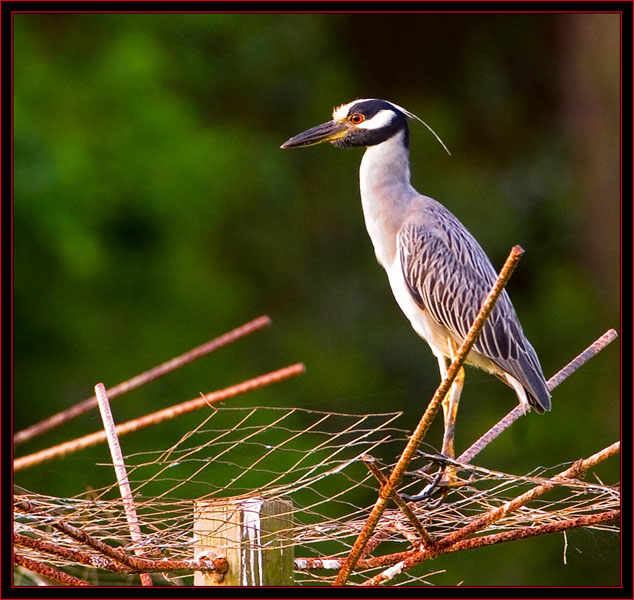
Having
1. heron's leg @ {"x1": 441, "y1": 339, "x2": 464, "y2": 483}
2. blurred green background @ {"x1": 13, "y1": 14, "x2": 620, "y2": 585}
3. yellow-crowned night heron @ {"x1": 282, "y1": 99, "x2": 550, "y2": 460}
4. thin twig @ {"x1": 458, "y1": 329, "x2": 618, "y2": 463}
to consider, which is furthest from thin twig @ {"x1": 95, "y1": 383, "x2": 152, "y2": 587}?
blurred green background @ {"x1": 13, "y1": 14, "x2": 620, "y2": 585}

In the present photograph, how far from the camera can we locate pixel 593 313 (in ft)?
22.3

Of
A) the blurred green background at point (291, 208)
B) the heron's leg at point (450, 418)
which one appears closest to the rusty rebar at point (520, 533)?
the heron's leg at point (450, 418)

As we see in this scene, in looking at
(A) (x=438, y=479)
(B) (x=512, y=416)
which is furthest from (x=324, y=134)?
(A) (x=438, y=479)

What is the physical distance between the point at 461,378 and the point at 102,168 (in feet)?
Result: 10.2

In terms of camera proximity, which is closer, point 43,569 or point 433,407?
point 433,407

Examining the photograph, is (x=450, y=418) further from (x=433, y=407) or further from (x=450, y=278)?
(x=433, y=407)

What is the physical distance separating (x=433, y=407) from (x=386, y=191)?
1526 mm

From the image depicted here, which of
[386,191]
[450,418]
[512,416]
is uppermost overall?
[386,191]

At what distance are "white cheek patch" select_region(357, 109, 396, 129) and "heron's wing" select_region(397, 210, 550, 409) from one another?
26cm

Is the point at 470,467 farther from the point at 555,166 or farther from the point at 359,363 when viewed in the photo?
the point at 555,166

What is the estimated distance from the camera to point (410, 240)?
2807mm

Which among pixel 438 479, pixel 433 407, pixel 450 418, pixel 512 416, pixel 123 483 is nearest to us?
pixel 433 407

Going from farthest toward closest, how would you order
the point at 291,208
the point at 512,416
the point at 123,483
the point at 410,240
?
the point at 291,208 → the point at 410,240 → the point at 512,416 → the point at 123,483

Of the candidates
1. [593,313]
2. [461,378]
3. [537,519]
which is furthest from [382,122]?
[593,313]
